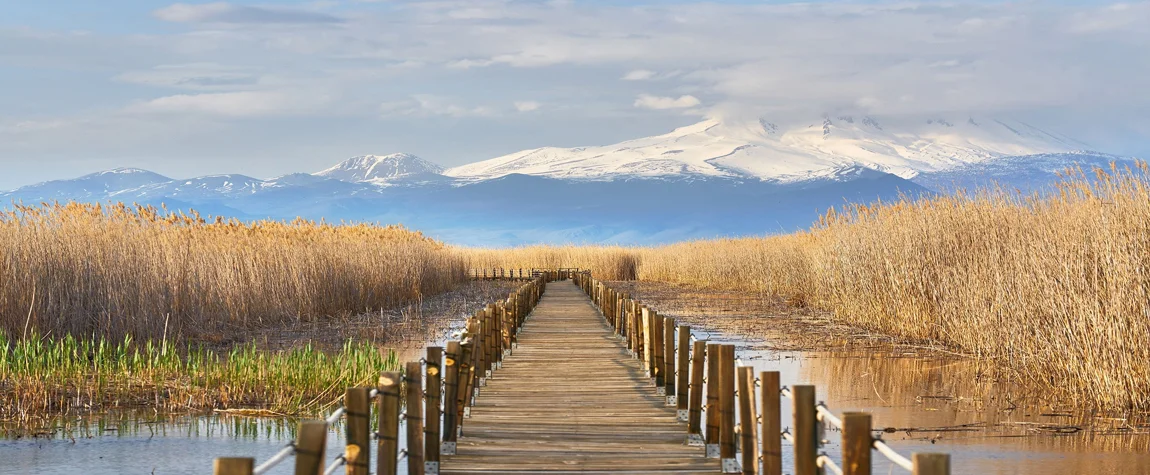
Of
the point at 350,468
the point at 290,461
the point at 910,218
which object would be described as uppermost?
the point at 910,218

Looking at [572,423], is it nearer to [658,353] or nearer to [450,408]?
[450,408]

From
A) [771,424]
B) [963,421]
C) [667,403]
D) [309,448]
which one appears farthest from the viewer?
[963,421]

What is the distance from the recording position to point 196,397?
10.9m

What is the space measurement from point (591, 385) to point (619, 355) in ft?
10.1

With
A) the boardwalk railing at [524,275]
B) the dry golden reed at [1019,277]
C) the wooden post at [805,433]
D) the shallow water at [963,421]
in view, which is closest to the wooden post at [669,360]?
the shallow water at [963,421]

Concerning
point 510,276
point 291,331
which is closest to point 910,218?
point 291,331

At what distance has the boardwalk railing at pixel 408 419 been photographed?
4.31m

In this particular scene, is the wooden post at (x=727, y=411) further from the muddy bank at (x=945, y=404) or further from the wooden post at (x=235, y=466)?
the wooden post at (x=235, y=466)

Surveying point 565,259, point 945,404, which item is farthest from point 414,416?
point 565,259

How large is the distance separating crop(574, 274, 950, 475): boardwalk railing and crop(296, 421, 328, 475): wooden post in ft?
6.59

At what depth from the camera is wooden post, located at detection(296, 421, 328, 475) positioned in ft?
14.1

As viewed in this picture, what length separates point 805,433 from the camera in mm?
5375

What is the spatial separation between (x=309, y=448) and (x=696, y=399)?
192 inches

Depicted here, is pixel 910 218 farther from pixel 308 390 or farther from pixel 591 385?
pixel 308 390
